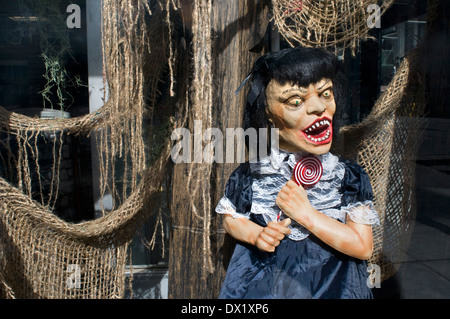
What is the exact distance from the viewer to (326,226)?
1.05 metres

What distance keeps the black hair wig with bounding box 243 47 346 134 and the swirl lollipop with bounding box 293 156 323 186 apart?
16cm

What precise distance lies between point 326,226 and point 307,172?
16 cm

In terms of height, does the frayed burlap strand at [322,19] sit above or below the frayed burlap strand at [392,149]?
above

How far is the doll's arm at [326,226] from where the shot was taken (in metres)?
1.05

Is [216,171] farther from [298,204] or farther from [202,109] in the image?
[298,204]

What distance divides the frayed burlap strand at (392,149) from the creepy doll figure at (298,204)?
35 centimetres

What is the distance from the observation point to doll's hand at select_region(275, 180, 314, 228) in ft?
3.48

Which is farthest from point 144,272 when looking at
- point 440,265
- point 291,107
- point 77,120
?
point 440,265

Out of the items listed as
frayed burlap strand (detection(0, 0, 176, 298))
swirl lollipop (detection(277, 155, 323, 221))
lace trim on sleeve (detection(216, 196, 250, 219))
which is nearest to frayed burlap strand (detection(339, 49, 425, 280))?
swirl lollipop (detection(277, 155, 323, 221))

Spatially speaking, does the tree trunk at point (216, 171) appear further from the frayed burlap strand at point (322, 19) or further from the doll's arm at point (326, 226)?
the doll's arm at point (326, 226)

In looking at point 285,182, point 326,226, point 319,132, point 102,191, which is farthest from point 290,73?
point 102,191

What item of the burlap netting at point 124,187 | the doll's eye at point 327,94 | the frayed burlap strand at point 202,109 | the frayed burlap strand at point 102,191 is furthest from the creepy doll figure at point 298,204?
the frayed burlap strand at point 102,191

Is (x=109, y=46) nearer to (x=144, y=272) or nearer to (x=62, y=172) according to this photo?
(x=62, y=172)

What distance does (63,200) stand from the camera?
1.65 meters
